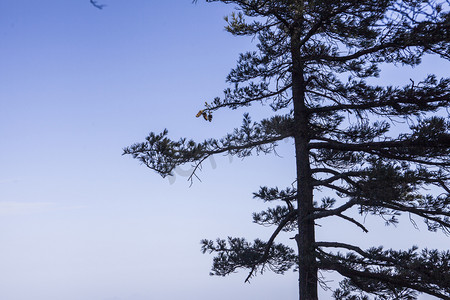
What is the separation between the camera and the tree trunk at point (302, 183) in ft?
29.9

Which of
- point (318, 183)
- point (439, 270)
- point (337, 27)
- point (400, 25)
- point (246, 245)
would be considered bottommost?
point (439, 270)

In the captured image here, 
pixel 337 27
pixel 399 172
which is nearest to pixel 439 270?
pixel 399 172

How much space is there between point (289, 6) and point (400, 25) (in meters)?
2.09

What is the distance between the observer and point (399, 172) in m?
7.45

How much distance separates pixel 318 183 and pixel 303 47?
2.93m

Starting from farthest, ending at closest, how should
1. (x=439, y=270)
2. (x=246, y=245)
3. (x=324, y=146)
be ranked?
(x=246, y=245) → (x=324, y=146) → (x=439, y=270)

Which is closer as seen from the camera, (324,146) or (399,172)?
(399,172)

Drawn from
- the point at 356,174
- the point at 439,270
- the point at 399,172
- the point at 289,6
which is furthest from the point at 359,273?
the point at 289,6

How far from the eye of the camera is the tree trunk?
910 centimetres

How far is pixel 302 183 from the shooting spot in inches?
374

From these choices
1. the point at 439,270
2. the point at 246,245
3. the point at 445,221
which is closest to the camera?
the point at 439,270

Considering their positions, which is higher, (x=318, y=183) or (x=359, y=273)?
(x=318, y=183)

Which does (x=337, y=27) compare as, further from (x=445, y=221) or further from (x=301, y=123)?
(x=445, y=221)

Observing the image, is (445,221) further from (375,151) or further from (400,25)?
(400,25)
